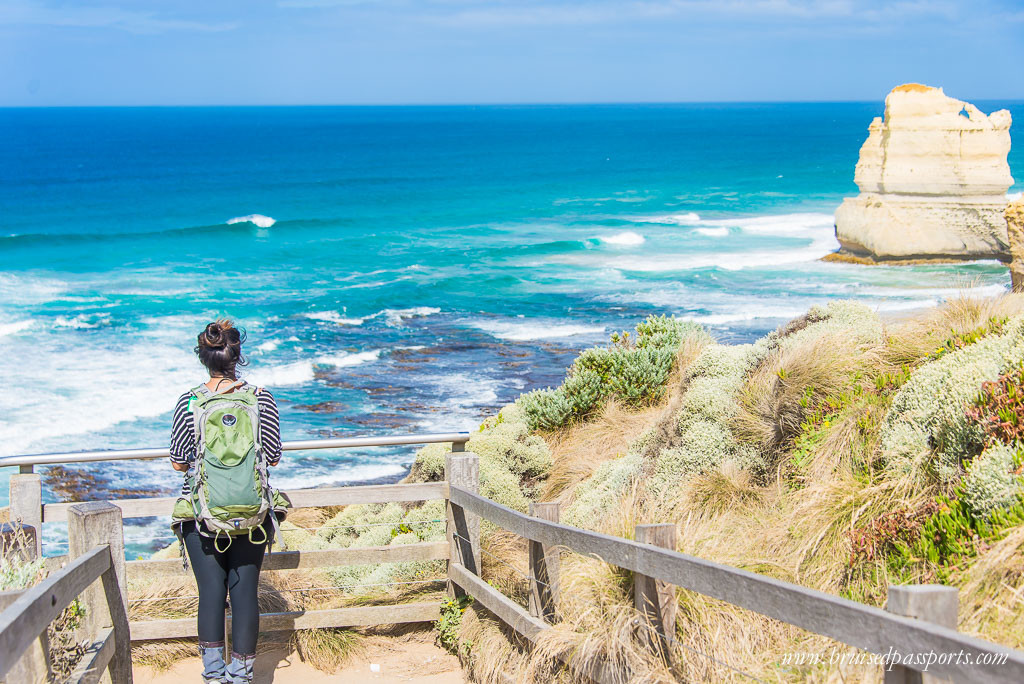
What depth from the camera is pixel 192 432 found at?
161 inches

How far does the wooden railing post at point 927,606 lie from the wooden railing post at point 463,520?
3.17 m

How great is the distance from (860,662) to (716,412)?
3921 mm

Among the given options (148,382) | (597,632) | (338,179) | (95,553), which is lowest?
(148,382)

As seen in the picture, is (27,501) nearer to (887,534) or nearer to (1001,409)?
(887,534)

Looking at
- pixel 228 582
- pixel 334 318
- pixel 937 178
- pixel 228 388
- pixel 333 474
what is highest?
pixel 937 178

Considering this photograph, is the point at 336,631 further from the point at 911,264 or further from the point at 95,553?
the point at 911,264

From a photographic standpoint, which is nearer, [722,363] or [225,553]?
[225,553]

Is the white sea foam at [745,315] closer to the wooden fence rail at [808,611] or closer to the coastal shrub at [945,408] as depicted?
the coastal shrub at [945,408]

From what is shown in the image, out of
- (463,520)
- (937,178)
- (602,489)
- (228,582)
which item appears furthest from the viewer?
(937,178)

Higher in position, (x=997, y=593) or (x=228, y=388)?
(x=228, y=388)

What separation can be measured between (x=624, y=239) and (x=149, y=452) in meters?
42.2

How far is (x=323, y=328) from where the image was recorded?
2797cm

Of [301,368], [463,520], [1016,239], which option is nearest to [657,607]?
[463,520]

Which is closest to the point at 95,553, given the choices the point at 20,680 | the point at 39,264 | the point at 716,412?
the point at 20,680
